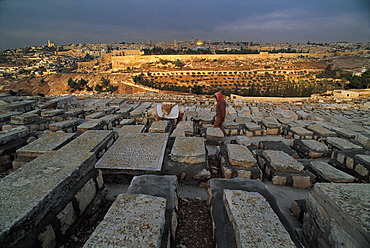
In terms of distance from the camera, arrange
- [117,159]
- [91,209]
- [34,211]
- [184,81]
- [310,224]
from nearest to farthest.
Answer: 1. [34,211]
2. [310,224]
3. [91,209]
4. [117,159]
5. [184,81]

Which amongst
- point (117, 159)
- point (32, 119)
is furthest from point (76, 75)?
point (117, 159)

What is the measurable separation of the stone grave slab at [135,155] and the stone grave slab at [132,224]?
3.47ft

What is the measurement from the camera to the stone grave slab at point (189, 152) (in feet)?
11.3

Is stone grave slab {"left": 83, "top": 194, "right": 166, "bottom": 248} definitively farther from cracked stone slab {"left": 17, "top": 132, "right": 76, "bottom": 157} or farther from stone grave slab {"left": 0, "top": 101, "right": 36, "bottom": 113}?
stone grave slab {"left": 0, "top": 101, "right": 36, "bottom": 113}

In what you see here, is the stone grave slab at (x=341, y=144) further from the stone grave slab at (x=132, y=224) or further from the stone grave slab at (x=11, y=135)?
the stone grave slab at (x=11, y=135)

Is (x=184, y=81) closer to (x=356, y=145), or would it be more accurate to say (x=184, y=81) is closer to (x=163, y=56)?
(x=163, y=56)

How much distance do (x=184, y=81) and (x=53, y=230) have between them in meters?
34.7

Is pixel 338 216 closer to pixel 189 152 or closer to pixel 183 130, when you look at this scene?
pixel 189 152

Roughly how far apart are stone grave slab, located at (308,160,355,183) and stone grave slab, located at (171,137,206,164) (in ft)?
7.00

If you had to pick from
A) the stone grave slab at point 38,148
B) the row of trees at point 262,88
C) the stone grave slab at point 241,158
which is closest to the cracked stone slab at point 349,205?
the stone grave slab at point 241,158

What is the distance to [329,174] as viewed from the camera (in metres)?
3.28

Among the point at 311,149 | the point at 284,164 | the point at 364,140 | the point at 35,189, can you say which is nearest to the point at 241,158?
the point at 284,164

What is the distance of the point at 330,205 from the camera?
6.45 ft

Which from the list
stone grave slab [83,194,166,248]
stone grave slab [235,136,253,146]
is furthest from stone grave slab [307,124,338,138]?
stone grave slab [83,194,166,248]
